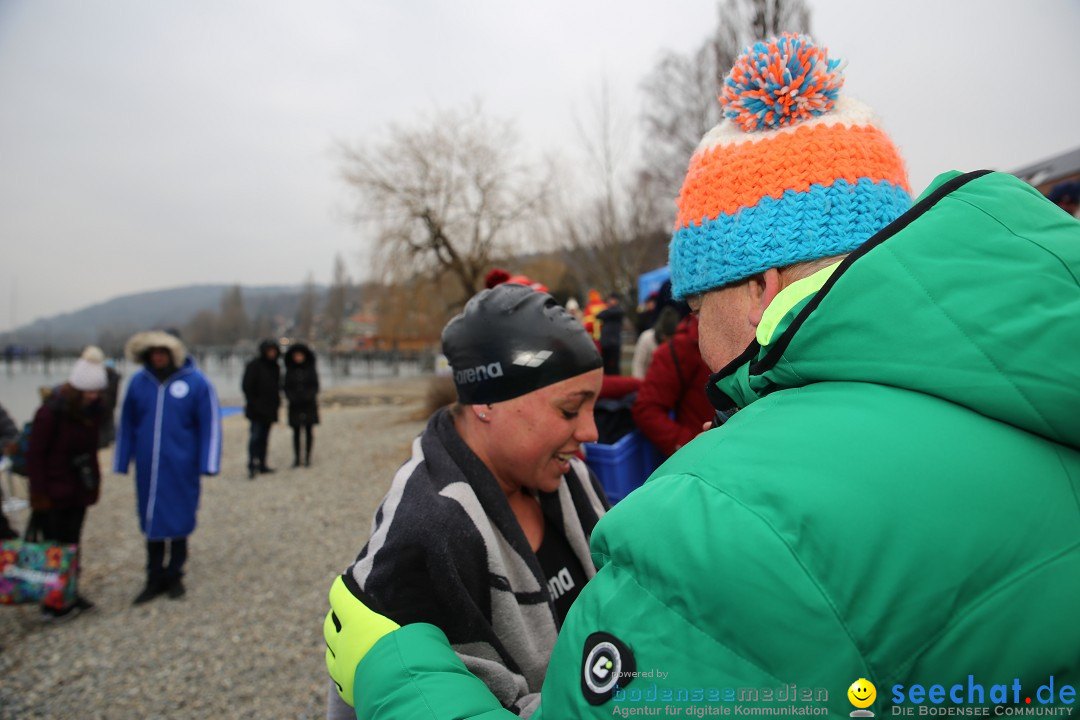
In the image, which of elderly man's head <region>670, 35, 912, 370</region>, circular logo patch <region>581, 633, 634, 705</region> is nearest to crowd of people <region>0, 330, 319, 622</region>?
elderly man's head <region>670, 35, 912, 370</region>

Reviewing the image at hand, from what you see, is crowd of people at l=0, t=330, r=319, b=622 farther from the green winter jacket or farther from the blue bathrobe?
the green winter jacket

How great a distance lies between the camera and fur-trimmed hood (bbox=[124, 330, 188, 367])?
4.92 m

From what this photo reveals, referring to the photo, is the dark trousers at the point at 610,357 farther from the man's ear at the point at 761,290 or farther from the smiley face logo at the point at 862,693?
the smiley face logo at the point at 862,693

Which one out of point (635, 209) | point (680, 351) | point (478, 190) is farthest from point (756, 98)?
point (478, 190)

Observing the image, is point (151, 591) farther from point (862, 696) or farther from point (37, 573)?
point (862, 696)

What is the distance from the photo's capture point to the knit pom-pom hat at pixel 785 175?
1.04m

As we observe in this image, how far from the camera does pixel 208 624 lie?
4.75 metres

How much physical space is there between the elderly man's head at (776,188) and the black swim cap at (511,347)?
61cm

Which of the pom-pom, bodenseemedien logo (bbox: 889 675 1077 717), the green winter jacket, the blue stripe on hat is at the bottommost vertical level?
bodenseemedien logo (bbox: 889 675 1077 717)

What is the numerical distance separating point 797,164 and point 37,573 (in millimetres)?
6128

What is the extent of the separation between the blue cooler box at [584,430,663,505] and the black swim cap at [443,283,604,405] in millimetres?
2212

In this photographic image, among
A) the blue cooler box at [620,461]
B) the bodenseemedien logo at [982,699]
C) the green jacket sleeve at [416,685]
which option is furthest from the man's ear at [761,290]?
the blue cooler box at [620,461]

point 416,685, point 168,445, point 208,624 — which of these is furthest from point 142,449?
point 416,685

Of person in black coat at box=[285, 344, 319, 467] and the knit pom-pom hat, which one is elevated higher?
the knit pom-pom hat
